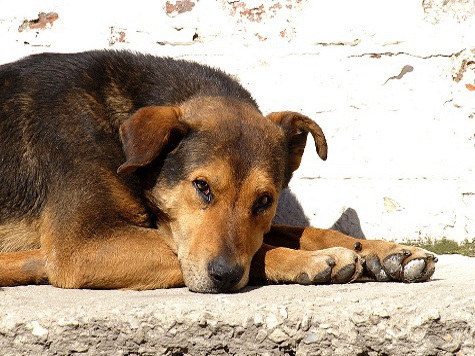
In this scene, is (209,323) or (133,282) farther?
(133,282)

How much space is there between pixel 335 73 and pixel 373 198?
3.21ft

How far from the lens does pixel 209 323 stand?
3.68 metres

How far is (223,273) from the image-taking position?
4043 mm

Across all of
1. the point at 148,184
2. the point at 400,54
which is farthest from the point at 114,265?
the point at 400,54

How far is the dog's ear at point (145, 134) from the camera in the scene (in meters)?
4.29

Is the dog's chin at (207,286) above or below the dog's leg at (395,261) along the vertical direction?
below

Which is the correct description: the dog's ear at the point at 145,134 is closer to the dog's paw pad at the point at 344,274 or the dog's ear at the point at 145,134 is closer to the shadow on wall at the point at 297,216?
the dog's paw pad at the point at 344,274

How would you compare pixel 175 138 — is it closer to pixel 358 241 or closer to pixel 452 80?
pixel 358 241

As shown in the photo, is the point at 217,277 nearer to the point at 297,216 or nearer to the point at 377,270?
the point at 377,270

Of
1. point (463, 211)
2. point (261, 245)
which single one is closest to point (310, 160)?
point (463, 211)

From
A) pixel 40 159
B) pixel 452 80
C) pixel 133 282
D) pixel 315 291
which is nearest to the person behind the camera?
pixel 315 291

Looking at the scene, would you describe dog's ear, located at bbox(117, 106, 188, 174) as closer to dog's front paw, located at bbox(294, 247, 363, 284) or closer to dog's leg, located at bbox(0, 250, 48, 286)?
dog's leg, located at bbox(0, 250, 48, 286)

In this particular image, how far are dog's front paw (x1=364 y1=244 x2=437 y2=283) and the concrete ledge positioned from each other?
1.34 feet

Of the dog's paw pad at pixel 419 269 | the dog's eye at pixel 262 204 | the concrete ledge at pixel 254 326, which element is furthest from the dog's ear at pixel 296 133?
the concrete ledge at pixel 254 326
